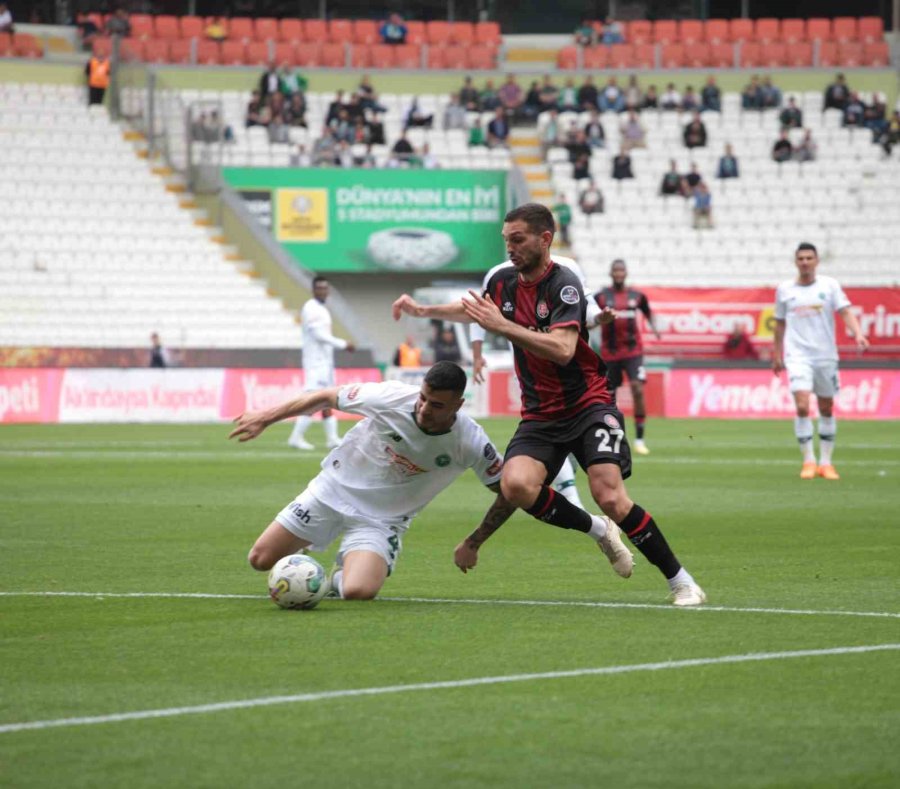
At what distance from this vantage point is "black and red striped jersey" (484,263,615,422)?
30.1 feet

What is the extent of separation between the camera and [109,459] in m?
22.2

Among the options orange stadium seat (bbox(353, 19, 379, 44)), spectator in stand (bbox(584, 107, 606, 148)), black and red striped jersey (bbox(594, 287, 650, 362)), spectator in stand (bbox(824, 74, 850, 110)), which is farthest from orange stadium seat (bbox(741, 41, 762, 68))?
black and red striped jersey (bbox(594, 287, 650, 362))

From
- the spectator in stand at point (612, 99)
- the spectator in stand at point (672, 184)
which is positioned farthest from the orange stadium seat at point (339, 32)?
the spectator in stand at point (672, 184)

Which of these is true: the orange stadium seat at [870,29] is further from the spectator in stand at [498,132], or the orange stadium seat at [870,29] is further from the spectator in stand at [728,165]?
the spectator in stand at [498,132]

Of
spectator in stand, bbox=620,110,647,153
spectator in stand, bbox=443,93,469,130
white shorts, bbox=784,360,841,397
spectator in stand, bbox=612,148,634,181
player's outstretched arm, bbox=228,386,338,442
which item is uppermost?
spectator in stand, bbox=443,93,469,130

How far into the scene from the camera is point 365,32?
49.6 m

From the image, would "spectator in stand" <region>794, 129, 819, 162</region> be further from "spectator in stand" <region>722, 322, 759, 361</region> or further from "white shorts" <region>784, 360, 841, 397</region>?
"white shorts" <region>784, 360, 841, 397</region>

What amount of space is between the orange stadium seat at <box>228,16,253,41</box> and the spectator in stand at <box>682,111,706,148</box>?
12247 mm

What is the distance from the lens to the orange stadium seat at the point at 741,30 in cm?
5009

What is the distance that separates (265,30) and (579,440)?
135 ft

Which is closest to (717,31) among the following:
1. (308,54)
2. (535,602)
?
(308,54)

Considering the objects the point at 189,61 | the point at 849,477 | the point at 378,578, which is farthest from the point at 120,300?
the point at 378,578

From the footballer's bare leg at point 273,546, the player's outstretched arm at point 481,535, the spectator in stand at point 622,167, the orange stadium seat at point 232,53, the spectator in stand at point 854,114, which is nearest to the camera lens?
the player's outstretched arm at point 481,535

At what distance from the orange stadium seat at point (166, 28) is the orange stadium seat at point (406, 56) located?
5792 mm
